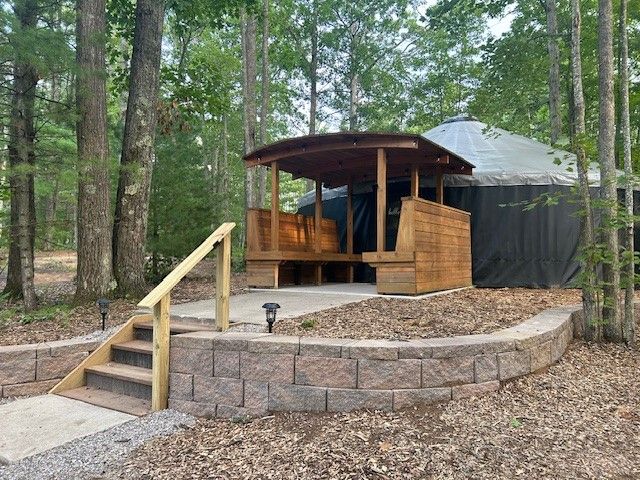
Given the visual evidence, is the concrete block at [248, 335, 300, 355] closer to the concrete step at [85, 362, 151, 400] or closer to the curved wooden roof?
the concrete step at [85, 362, 151, 400]

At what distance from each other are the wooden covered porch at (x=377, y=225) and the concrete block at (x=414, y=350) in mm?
2420

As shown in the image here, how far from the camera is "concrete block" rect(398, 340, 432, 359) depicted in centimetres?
256

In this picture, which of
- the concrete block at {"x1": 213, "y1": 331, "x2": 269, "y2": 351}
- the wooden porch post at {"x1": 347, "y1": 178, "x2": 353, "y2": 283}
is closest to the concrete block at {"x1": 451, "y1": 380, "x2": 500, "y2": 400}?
the concrete block at {"x1": 213, "y1": 331, "x2": 269, "y2": 351}

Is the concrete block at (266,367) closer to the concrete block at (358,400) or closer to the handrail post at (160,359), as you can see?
the concrete block at (358,400)

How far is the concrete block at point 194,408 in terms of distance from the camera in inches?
105

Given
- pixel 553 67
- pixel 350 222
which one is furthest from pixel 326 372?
pixel 553 67

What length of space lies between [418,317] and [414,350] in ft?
4.11

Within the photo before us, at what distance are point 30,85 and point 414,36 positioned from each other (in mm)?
15134

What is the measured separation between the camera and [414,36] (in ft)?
55.4

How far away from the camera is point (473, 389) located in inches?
104

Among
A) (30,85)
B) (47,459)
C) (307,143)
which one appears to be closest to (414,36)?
(307,143)

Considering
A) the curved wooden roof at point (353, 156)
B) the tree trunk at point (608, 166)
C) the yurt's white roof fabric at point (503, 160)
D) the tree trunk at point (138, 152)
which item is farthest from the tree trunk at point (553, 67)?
the tree trunk at point (138, 152)

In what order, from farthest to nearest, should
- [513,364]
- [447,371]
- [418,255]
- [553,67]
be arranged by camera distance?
[553,67] → [418,255] → [513,364] → [447,371]

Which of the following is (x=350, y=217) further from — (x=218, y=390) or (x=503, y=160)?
(x=218, y=390)
